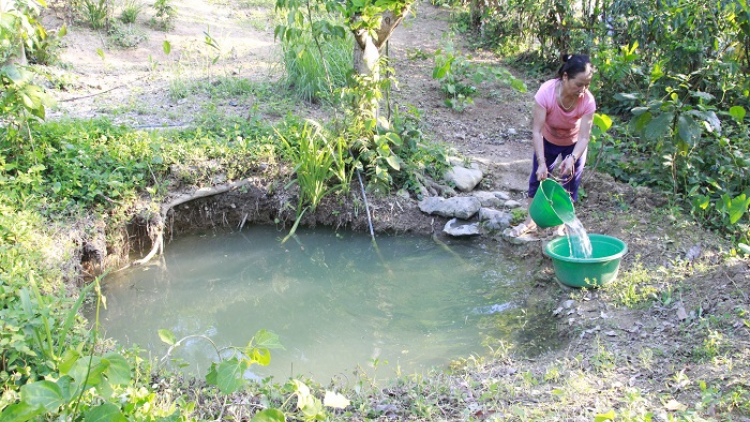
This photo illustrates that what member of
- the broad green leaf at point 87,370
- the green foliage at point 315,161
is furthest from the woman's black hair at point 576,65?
the broad green leaf at point 87,370

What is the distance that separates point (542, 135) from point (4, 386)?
11.2ft

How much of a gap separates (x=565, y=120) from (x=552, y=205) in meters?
0.58

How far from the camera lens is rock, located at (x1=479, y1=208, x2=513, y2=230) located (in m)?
4.93

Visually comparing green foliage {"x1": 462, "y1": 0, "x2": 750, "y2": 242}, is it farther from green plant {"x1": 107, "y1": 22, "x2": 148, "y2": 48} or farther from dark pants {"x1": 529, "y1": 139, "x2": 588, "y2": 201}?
green plant {"x1": 107, "y1": 22, "x2": 148, "y2": 48}

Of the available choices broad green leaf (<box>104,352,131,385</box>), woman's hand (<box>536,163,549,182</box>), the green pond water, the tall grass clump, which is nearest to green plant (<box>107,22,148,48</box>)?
the tall grass clump

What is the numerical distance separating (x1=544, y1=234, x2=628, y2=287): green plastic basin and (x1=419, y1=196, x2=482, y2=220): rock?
1089 millimetres

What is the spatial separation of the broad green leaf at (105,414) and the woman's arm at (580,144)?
3106 mm

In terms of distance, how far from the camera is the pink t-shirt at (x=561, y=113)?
13.2ft

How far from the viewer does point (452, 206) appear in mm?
5109

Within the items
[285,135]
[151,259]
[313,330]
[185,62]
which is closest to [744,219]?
[313,330]

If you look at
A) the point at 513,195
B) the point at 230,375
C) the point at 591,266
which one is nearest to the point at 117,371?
the point at 230,375

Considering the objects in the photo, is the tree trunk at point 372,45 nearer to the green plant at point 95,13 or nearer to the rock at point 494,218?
the rock at point 494,218

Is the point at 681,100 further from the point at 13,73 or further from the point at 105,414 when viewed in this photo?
the point at 13,73

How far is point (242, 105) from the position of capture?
6.21m
